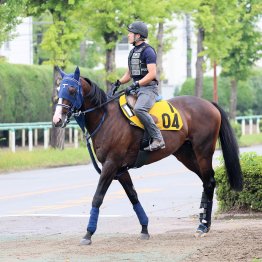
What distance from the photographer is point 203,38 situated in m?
46.9

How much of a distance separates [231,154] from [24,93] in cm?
2865

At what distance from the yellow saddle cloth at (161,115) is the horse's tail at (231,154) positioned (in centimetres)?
100

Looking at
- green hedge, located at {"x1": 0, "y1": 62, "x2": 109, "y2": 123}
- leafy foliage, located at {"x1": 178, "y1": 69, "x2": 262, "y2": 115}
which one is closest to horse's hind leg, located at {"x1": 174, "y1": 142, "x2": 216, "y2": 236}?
green hedge, located at {"x1": 0, "y1": 62, "x2": 109, "y2": 123}

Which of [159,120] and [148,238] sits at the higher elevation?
[159,120]

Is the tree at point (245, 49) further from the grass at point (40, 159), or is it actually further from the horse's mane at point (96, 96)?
the horse's mane at point (96, 96)

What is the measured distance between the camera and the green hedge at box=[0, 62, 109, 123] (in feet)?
135

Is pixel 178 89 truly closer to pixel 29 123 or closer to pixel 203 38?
pixel 203 38

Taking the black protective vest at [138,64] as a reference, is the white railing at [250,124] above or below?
below

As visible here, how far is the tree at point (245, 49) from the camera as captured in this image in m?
48.9

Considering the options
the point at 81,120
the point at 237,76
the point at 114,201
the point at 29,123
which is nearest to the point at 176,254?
the point at 81,120

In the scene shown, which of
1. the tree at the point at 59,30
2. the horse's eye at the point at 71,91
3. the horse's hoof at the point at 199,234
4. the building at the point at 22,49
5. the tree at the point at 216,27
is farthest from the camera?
the building at the point at 22,49

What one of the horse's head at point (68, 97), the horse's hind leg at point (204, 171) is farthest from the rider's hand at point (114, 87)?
the horse's hind leg at point (204, 171)

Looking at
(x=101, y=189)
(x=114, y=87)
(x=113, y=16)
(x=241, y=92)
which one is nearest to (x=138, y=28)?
(x=114, y=87)

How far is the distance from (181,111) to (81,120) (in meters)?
1.60
